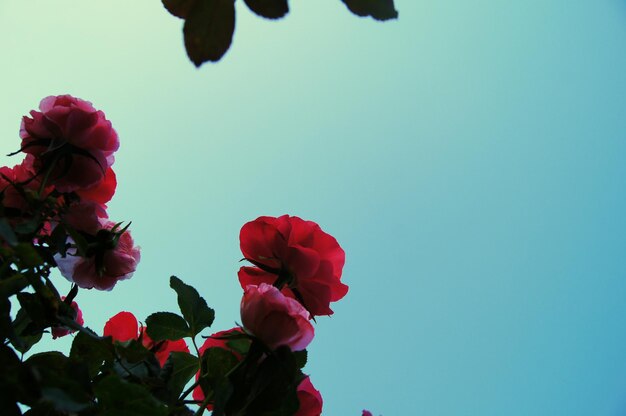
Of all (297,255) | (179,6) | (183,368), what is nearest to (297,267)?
(297,255)

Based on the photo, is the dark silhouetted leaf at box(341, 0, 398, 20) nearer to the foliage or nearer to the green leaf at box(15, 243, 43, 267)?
the foliage

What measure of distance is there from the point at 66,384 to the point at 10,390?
1.3 inches

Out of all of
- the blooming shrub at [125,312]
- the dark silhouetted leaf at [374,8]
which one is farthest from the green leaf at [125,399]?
the dark silhouetted leaf at [374,8]

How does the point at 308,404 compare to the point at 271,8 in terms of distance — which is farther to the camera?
the point at 308,404

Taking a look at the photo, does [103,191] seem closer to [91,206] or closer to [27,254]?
[91,206]

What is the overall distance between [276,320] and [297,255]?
0.07 m

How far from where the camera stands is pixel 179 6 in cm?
21

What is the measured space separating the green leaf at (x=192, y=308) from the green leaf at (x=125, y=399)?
116 mm

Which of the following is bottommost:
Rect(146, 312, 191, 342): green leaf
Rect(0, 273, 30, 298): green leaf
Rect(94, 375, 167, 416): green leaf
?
Rect(94, 375, 167, 416): green leaf

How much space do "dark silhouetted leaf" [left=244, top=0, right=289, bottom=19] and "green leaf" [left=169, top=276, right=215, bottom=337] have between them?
251 millimetres

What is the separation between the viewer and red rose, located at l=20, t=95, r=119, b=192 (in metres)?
0.40

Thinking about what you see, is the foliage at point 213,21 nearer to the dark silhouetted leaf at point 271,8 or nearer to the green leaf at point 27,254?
the dark silhouetted leaf at point 271,8

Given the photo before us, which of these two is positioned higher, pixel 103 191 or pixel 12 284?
pixel 103 191

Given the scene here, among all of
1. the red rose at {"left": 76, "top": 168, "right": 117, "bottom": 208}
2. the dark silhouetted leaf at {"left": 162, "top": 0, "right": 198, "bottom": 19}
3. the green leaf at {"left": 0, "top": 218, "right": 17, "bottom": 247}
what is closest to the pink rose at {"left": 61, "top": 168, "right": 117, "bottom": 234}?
the red rose at {"left": 76, "top": 168, "right": 117, "bottom": 208}
